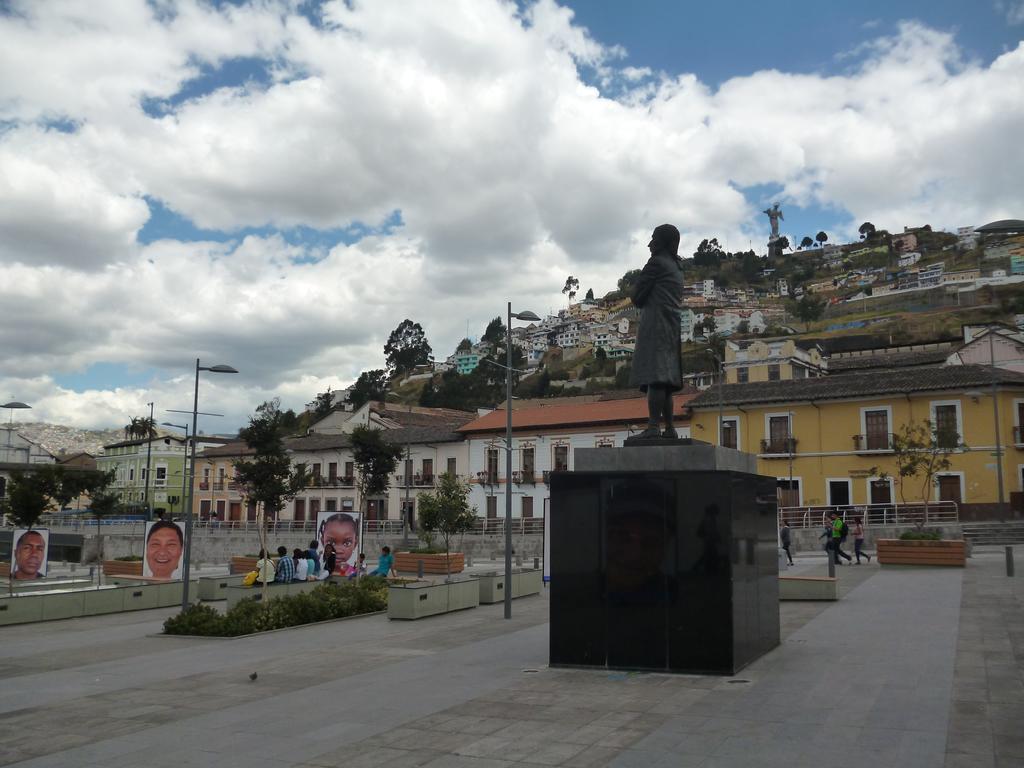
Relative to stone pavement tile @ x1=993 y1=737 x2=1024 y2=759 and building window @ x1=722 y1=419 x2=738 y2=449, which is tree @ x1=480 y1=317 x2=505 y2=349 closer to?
building window @ x1=722 y1=419 x2=738 y2=449

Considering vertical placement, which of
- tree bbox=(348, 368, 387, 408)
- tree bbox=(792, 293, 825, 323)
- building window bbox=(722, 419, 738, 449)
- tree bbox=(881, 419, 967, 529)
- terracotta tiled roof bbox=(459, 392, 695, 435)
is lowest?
tree bbox=(881, 419, 967, 529)

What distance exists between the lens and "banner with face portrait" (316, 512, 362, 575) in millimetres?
25484

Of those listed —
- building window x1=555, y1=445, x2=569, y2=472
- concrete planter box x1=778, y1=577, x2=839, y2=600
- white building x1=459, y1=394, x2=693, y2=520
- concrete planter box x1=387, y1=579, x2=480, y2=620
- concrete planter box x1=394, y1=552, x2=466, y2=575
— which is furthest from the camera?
building window x1=555, y1=445, x2=569, y2=472

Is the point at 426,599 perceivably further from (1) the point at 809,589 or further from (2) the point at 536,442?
(2) the point at 536,442

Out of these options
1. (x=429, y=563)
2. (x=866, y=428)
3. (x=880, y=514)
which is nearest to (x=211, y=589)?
(x=429, y=563)

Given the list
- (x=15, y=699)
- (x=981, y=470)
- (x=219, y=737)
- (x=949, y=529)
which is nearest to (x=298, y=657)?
(x=15, y=699)

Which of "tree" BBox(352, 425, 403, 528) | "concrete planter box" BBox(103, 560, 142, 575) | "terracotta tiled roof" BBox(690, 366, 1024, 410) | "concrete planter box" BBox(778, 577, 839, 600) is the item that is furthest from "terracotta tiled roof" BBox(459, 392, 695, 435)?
"concrete planter box" BBox(778, 577, 839, 600)

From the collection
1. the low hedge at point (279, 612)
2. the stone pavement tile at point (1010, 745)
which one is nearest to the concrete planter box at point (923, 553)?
the low hedge at point (279, 612)

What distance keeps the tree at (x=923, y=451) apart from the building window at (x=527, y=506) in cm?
2025

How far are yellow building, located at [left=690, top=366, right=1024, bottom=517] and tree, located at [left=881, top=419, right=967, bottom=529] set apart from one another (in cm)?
55

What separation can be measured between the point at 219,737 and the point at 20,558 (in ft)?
65.9

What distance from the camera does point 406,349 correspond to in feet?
492

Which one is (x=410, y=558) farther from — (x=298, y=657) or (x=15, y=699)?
(x=15, y=699)

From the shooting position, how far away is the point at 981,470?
39188 mm
